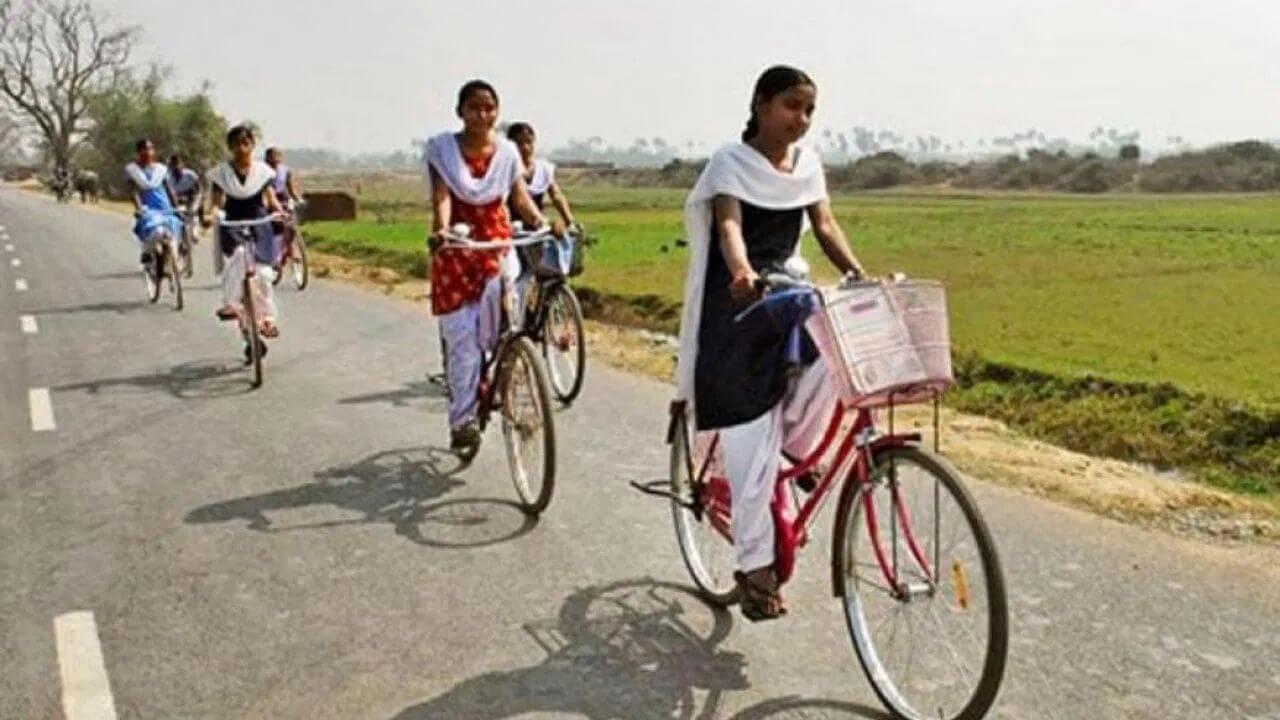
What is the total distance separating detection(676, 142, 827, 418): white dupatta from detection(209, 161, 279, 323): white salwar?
675cm

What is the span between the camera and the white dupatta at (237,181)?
10.6 metres

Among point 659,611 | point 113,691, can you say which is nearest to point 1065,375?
point 659,611

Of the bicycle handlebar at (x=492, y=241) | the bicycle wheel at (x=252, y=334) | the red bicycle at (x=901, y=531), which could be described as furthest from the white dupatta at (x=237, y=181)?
the red bicycle at (x=901, y=531)

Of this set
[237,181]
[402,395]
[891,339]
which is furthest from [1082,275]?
[891,339]

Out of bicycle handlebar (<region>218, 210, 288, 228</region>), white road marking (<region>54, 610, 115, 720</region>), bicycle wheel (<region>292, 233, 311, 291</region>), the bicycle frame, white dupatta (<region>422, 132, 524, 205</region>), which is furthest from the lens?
bicycle wheel (<region>292, 233, 311, 291</region>)

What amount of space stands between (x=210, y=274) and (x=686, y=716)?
57.5 ft

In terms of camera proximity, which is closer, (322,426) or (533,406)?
(533,406)

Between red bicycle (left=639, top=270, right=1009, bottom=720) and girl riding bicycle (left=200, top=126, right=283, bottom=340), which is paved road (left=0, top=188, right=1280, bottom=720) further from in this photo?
girl riding bicycle (left=200, top=126, right=283, bottom=340)

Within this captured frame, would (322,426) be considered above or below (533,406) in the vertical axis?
below

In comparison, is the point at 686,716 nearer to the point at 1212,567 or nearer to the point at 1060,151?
the point at 1212,567

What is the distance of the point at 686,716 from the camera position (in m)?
3.98

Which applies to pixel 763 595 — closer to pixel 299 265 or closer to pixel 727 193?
pixel 727 193

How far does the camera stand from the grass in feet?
28.2

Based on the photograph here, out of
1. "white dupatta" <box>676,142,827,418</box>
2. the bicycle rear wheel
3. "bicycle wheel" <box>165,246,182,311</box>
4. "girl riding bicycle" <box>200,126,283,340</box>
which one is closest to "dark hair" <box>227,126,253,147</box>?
"girl riding bicycle" <box>200,126,283,340</box>
